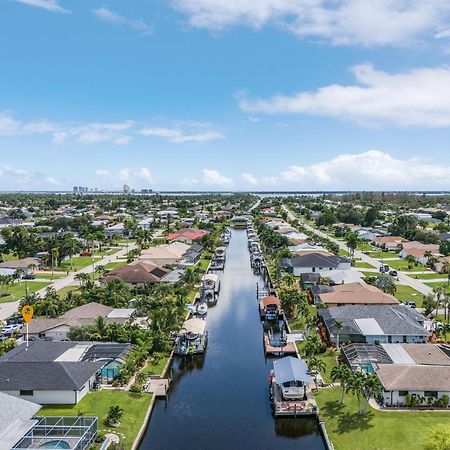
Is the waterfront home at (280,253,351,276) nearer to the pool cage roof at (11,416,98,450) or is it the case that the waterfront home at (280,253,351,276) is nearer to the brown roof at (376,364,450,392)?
the brown roof at (376,364,450,392)

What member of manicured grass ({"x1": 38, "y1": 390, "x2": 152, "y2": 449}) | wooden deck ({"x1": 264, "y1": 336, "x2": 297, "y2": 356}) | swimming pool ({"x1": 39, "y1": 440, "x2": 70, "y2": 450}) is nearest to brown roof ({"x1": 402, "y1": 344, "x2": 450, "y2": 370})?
wooden deck ({"x1": 264, "y1": 336, "x2": 297, "y2": 356})

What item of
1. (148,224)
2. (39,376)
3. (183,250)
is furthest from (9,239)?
(39,376)

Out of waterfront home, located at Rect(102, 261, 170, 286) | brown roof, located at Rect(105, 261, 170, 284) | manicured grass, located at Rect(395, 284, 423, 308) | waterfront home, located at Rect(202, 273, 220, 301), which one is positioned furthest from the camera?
brown roof, located at Rect(105, 261, 170, 284)

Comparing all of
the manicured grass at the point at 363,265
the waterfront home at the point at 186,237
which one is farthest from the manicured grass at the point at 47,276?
the manicured grass at the point at 363,265

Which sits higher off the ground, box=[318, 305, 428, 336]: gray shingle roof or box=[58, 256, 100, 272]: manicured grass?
box=[318, 305, 428, 336]: gray shingle roof

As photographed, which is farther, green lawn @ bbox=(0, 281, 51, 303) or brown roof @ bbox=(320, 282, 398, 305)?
green lawn @ bbox=(0, 281, 51, 303)

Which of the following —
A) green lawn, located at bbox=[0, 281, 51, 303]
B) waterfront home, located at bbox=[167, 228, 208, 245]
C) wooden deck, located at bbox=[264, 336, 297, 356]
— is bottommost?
wooden deck, located at bbox=[264, 336, 297, 356]

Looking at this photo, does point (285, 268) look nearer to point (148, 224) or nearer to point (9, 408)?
point (9, 408)

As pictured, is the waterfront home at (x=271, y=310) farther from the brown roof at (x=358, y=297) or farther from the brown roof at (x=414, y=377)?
the brown roof at (x=414, y=377)
